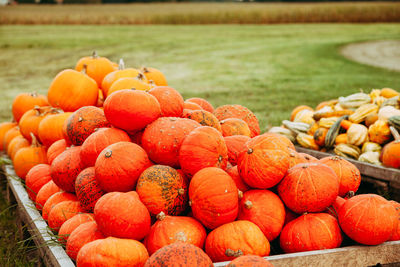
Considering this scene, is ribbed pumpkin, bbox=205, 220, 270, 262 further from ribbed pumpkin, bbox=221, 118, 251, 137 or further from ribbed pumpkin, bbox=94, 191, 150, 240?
ribbed pumpkin, bbox=221, 118, 251, 137

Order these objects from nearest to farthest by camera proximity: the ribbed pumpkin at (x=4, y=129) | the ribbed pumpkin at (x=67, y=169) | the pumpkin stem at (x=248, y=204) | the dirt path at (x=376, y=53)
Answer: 1. the pumpkin stem at (x=248, y=204)
2. the ribbed pumpkin at (x=67, y=169)
3. the ribbed pumpkin at (x=4, y=129)
4. the dirt path at (x=376, y=53)

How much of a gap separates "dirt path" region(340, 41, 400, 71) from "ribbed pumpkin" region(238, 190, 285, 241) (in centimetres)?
1362

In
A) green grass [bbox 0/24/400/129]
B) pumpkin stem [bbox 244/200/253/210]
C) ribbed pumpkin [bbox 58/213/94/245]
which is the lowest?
green grass [bbox 0/24/400/129]

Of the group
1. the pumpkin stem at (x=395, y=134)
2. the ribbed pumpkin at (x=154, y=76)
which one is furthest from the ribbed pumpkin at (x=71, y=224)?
the pumpkin stem at (x=395, y=134)

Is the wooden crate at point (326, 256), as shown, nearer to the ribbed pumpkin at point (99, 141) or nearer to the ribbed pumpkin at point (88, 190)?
the ribbed pumpkin at point (88, 190)

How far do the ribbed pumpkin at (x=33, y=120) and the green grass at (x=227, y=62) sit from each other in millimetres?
3566

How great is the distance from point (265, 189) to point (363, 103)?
9.82 ft

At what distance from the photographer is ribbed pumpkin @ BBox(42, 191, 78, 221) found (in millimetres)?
2764

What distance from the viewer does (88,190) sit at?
2.49 m

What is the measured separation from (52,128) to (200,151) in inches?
72.1

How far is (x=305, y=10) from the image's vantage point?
35719 mm

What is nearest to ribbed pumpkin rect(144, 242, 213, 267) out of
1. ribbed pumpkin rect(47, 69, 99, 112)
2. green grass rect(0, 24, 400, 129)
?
ribbed pumpkin rect(47, 69, 99, 112)

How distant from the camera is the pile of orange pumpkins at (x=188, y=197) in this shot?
81.7 inches

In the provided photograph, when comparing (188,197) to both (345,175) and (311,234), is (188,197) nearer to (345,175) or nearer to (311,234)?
(311,234)
